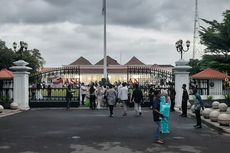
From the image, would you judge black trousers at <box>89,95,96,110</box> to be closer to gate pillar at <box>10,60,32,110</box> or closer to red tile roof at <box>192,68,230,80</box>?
gate pillar at <box>10,60,32,110</box>

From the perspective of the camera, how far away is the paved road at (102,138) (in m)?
12.0

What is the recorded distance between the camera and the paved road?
12.0 meters

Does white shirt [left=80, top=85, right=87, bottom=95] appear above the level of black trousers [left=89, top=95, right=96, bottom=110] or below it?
above

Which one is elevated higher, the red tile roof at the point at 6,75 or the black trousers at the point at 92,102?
the red tile roof at the point at 6,75

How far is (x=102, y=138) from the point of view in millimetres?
14039

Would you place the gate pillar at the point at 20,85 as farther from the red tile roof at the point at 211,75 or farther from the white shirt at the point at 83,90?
the red tile roof at the point at 211,75

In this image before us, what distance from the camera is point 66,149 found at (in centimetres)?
1188

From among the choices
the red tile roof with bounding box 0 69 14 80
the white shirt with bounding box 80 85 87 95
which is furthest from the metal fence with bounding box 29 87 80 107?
the red tile roof with bounding box 0 69 14 80

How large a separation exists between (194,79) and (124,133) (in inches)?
650

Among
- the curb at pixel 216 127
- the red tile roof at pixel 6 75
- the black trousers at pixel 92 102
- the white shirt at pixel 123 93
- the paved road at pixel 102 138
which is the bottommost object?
the paved road at pixel 102 138

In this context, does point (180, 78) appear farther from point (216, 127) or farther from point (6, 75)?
point (216, 127)

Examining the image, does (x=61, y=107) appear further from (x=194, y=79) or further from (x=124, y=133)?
(x=124, y=133)

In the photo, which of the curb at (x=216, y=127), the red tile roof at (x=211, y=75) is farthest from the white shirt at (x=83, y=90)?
the curb at (x=216, y=127)

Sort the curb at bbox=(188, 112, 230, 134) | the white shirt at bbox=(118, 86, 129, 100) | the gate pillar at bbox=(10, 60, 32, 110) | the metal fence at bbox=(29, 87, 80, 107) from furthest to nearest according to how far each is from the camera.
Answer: the metal fence at bbox=(29, 87, 80, 107) → the gate pillar at bbox=(10, 60, 32, 110) → the white shirt at bbox=(118, 86, 129, 100) → the curb at bbox=(188, 112, 230, 134)
